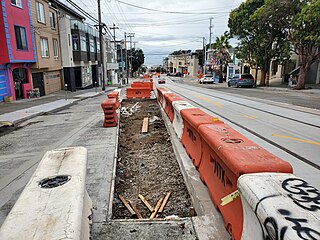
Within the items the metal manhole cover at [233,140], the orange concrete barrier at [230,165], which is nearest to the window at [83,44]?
the orange concrete barrier at [230,165]

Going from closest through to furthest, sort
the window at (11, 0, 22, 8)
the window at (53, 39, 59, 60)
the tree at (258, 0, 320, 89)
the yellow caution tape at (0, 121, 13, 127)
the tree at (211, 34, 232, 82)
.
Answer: the yellow caution tape at (0, 121, 13, 127) < the window at (11, 0, 22, 8) < the tree at (258, 0, 320, 89) < the window at (53, 39, 59, 60) < the tree at (211, 34, 232, 82)

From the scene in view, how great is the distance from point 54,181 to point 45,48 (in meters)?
25.7

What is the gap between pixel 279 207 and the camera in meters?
1.93

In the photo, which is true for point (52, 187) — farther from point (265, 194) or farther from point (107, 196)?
point (265, 194)

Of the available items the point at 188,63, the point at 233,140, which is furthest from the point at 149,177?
the point at 188,63

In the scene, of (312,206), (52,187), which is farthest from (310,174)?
(52,187)

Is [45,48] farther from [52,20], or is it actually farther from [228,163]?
[228,163]

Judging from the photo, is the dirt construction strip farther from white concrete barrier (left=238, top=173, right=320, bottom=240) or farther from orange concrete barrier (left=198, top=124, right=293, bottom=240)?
white concrete barrier (left=238, top=173, right=320, bottom=240)

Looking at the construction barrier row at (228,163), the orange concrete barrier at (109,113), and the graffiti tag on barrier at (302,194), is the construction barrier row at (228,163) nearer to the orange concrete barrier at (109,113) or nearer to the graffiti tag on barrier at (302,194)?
the graffiti tag on barrier at (302,194)

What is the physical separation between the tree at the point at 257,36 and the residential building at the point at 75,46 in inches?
779

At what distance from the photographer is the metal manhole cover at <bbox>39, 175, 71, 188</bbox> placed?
3.25 m

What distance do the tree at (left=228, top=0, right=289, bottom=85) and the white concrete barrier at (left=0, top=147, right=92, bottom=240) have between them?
30904 mm

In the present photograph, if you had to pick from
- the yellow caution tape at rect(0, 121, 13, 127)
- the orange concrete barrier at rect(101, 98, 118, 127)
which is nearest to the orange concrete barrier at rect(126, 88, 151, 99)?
the yellow caution tape at rect(0, 121, 13, 127)

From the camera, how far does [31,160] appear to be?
6.67m
